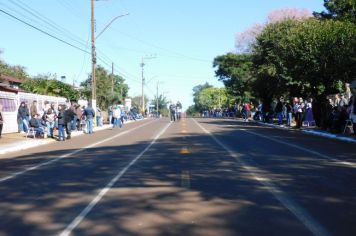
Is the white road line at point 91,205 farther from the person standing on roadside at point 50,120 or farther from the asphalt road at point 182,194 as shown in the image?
the person standing on roadside at point 50,120

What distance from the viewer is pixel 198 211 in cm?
822

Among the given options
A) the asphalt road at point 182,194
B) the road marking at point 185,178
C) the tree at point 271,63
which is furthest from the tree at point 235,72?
the road marking at point 185,178

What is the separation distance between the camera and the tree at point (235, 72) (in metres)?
75.4

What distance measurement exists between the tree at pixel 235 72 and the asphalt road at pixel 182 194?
194 feet

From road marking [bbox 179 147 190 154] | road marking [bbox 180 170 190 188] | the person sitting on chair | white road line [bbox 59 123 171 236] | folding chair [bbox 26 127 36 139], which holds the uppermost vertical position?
the person sitting on chair

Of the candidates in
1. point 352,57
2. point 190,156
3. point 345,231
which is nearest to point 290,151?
point 190,156

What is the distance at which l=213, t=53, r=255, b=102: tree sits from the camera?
7544cm

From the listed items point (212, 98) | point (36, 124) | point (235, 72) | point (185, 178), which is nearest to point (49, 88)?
point (36, 124)

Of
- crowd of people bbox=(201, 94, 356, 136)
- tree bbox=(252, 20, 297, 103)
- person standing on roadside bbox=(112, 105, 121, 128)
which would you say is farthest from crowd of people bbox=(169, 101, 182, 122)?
person standing on roadside bbox=(112, 105, 121, 128)

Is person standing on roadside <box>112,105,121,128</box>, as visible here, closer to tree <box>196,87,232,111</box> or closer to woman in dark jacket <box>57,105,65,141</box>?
woman in dark jacket <box>57,105,65,141</box>

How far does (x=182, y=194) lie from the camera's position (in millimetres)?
9625

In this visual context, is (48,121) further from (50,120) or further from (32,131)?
(32,131)

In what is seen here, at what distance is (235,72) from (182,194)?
6897 cm

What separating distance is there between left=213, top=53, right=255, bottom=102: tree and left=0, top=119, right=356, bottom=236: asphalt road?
59230 millimetres
